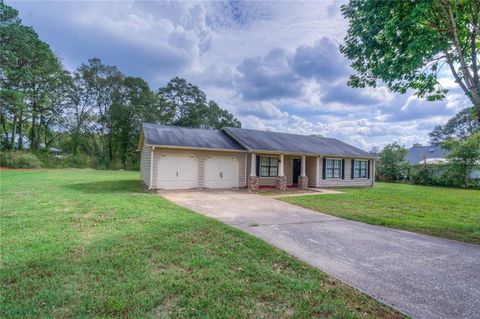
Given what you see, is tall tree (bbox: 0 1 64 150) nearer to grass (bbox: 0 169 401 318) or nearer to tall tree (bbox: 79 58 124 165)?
tall tree (bbox: 79 58 124 165)

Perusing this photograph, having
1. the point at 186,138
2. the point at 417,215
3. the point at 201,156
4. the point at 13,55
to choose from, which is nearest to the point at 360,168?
the point at 417,215

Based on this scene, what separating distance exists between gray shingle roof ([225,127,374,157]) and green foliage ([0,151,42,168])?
22.1m

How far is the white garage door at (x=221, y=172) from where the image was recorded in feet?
48.1

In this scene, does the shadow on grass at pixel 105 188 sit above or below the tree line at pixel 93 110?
below

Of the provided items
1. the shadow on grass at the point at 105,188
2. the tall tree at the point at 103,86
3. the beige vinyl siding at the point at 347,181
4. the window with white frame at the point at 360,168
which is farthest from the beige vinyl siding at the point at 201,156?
the tall tree at the point at 103,86

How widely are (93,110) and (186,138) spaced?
2943 cm

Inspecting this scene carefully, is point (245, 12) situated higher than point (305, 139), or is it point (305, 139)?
point (245, 12)

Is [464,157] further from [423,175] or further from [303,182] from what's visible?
[303,182]

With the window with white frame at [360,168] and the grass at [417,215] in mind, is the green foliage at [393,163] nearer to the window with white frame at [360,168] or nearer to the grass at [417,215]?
the window with white frame at [360,168]

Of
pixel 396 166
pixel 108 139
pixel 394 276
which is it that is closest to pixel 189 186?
pixel 394 276

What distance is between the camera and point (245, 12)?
12188 millimetres

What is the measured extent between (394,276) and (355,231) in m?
2.70

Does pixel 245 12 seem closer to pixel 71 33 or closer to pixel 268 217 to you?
pixel 71 33

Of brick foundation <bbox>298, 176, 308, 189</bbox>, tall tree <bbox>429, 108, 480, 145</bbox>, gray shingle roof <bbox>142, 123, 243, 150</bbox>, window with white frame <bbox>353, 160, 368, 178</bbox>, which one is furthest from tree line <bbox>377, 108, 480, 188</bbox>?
tall tree <bbox>429, 108, 480, 145</bbox>
